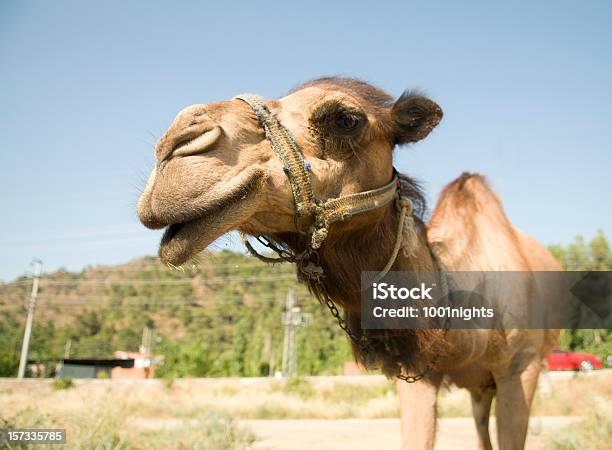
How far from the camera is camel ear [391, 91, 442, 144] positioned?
2.96 metres

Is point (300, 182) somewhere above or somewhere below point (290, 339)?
below

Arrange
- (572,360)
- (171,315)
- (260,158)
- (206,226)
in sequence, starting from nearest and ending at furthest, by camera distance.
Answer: (206,226), (260,158), (572,360), (171,315)

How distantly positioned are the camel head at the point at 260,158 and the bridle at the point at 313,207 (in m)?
0.04

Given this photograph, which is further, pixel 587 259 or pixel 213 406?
pixel 587 259

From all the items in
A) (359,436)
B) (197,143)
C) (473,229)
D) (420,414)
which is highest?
(473,229)

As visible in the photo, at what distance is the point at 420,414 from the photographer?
366 cm

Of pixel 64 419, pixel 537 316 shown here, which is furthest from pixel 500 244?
pixel 64 419

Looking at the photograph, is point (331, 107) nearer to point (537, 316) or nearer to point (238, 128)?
point (238, 128)

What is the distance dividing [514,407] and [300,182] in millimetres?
2543

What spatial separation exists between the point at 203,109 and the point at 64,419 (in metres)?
5.37

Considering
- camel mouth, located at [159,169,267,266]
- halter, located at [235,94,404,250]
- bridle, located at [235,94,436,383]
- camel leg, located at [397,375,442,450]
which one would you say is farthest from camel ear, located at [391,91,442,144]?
camel leg, located at [397,375,442,450]

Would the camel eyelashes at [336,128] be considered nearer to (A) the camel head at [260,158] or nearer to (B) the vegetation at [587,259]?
(A) the camel head at [260,158]

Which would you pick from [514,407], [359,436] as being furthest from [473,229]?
[359,436]

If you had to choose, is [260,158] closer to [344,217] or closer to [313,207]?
[313,207]
